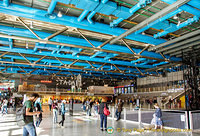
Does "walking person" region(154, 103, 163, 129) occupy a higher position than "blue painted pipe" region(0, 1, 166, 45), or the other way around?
"blue painted pipe" region(0, 1, 166, 45)

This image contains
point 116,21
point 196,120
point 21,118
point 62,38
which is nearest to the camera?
point 21,118

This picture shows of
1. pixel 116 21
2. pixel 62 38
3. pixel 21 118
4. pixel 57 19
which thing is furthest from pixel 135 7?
pixel 21 118

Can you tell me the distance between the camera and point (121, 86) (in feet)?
145

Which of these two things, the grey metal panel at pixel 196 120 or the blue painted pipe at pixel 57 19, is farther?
the grey metal panel at pixel 196 120

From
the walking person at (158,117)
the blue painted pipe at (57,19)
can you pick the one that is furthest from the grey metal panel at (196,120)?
the blue painted pipe at (57,19)

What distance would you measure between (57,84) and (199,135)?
34.7 m

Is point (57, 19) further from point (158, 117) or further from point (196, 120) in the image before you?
point (196, 120)

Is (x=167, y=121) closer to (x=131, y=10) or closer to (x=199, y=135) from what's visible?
(x=199, y=135)

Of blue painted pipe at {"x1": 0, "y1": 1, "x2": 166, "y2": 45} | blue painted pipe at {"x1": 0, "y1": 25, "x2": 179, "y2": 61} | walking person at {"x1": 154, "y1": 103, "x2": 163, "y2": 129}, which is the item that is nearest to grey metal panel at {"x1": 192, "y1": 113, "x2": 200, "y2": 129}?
walking person at {"x1": 154, "y1": 103, "x2": 163, "y2": 129}

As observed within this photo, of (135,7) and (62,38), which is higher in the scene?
(135,7)

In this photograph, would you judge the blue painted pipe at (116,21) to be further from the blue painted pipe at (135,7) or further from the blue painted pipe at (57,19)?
the blue painted pipe at (135,7)

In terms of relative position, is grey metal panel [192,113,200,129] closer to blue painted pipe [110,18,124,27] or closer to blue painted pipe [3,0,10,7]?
blue painted pipe [110,18,124,27]

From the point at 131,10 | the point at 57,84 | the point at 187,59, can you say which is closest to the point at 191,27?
the point at 187,59

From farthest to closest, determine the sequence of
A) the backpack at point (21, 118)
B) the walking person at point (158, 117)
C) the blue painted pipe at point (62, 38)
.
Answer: the blue painted pipe at point (62, 38)
the walking person at point (158, 117)
the backpack at point (21, 118)
